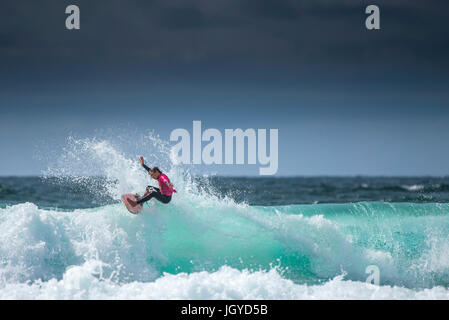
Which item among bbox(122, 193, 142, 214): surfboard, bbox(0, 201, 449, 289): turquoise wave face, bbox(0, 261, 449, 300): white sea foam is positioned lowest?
bbox(0, 261, 449, 300): white sea foam

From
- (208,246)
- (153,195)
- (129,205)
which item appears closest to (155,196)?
(153,195)

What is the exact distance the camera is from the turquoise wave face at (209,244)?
31.1 ft

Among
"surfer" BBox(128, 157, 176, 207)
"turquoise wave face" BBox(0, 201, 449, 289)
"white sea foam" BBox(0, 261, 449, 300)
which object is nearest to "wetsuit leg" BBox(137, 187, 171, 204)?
"surfer" BBox(128, 157, 176, 207)

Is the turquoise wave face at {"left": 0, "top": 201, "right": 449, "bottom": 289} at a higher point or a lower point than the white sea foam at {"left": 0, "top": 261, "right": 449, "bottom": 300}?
higher

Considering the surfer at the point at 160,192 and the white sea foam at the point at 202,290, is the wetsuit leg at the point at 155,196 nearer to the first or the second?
the surfer at the point at 160,192

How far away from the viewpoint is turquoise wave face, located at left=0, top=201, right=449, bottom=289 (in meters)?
9.48

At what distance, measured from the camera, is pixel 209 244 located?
36.0ft

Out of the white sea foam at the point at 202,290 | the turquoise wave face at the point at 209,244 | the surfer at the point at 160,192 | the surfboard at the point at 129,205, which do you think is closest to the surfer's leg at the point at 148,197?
the surfer at the point at 160,192

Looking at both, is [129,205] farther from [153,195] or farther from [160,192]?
[160,192]

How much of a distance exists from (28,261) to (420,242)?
8.64 meters

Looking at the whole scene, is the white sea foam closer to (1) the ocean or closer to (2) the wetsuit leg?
(1) the ocean

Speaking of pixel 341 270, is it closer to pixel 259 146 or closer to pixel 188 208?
pixel 188 208
